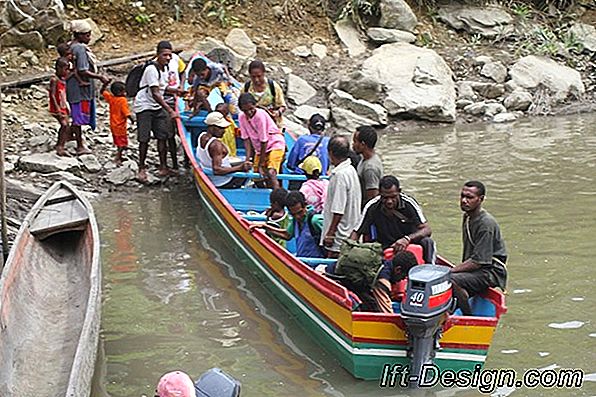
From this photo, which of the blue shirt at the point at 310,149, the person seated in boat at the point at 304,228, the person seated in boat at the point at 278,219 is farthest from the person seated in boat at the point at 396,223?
the blue shirt at the point at 310,149

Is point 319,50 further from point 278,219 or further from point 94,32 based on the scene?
point 278,219

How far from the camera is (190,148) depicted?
11812 mm

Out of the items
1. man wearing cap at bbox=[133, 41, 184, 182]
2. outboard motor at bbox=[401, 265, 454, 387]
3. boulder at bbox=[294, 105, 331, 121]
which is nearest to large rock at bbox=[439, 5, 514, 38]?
boulder at bbox=[294, 105, 331, 121]

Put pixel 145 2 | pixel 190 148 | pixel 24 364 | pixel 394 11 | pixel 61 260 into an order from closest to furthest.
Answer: pixel 24 364, pixel 61 260, pixel 190 148, pixel 145 2, pixel 394 11

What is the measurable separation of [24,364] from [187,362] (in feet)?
4.34

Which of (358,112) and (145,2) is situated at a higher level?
(145,2)

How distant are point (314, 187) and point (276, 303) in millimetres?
1156

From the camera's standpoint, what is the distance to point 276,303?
8578mm

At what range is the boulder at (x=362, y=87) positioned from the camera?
17.3 m

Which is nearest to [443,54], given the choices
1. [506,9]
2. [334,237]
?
[506,9]

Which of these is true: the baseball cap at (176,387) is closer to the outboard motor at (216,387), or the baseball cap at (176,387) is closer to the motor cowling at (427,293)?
the outboard motor at (216,387)

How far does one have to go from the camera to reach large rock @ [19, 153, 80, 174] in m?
12.2

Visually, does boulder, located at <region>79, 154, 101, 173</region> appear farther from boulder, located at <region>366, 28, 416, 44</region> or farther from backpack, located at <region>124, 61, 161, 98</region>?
boulder, located at <region>366, 28, 416, 44</region>

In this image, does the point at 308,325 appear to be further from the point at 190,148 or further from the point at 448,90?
the point at 448,90
